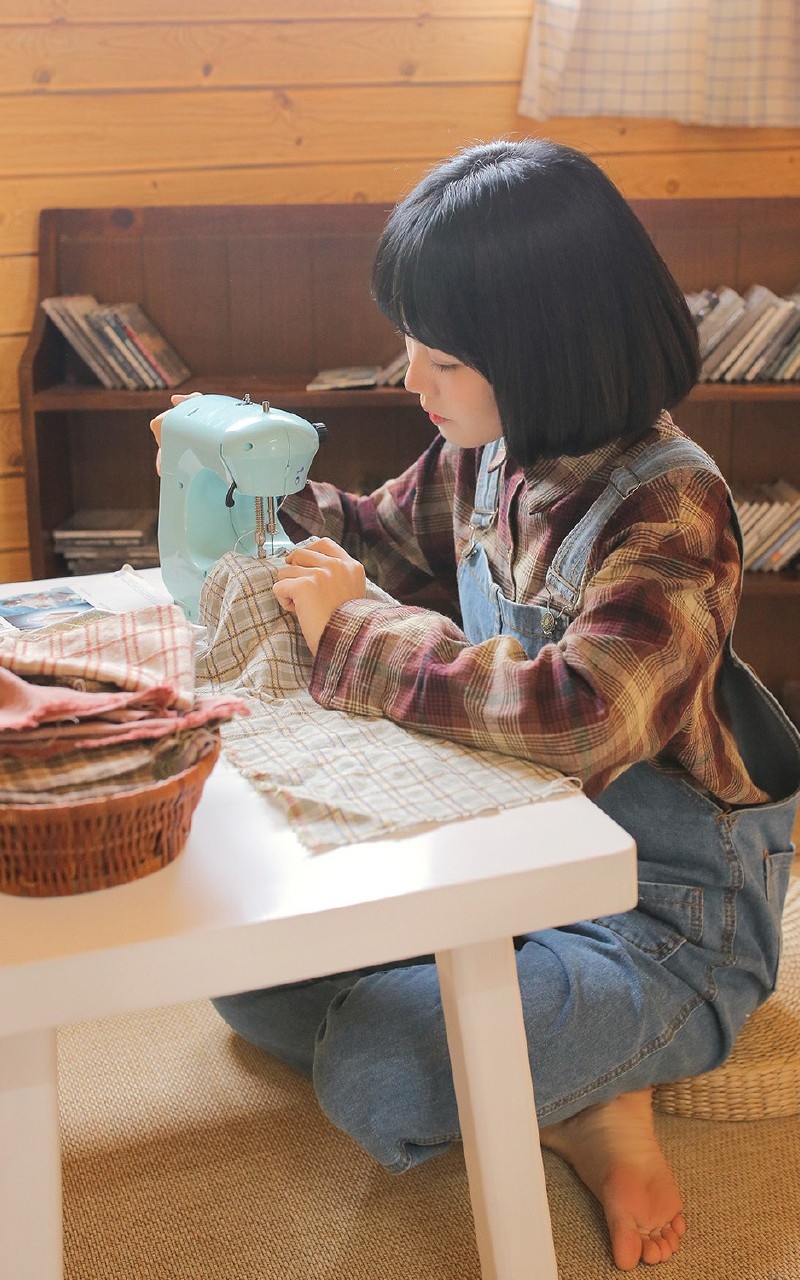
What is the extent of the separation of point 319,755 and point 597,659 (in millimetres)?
233

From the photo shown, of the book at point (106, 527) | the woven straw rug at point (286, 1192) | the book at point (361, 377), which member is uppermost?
the book at point (361, 377)

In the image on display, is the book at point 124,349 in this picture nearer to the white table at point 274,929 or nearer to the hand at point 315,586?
the hand at point 315,586

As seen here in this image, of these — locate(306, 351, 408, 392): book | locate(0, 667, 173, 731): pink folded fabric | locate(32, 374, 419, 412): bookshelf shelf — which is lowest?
locate(32, 374, 419, 412): bookshelf shelf

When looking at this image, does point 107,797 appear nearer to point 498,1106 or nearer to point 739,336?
point 498,1106

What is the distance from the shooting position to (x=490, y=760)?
3.12ft

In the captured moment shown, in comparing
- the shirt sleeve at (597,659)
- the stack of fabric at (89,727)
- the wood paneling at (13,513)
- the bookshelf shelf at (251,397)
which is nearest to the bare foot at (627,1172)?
the shirt sleeve at (597,659)

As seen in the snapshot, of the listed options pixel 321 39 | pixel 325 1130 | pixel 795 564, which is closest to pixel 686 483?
pixel 325 1130

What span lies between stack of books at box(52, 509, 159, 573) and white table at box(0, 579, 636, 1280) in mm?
1513

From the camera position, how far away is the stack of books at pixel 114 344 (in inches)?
90.7

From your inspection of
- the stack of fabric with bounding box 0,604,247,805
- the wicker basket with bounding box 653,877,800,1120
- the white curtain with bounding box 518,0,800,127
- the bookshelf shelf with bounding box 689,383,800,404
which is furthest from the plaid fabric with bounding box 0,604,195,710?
the white curtain with bounding box 518,0,800,127

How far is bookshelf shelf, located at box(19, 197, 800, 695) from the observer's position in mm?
2344

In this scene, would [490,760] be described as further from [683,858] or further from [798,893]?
[798,893]

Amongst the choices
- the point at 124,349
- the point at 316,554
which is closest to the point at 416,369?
the point at 316,554

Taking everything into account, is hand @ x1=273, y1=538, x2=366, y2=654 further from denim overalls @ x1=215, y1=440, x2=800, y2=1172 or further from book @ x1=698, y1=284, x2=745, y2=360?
book @ x1=698, y1=284, x2=745, y2=360
